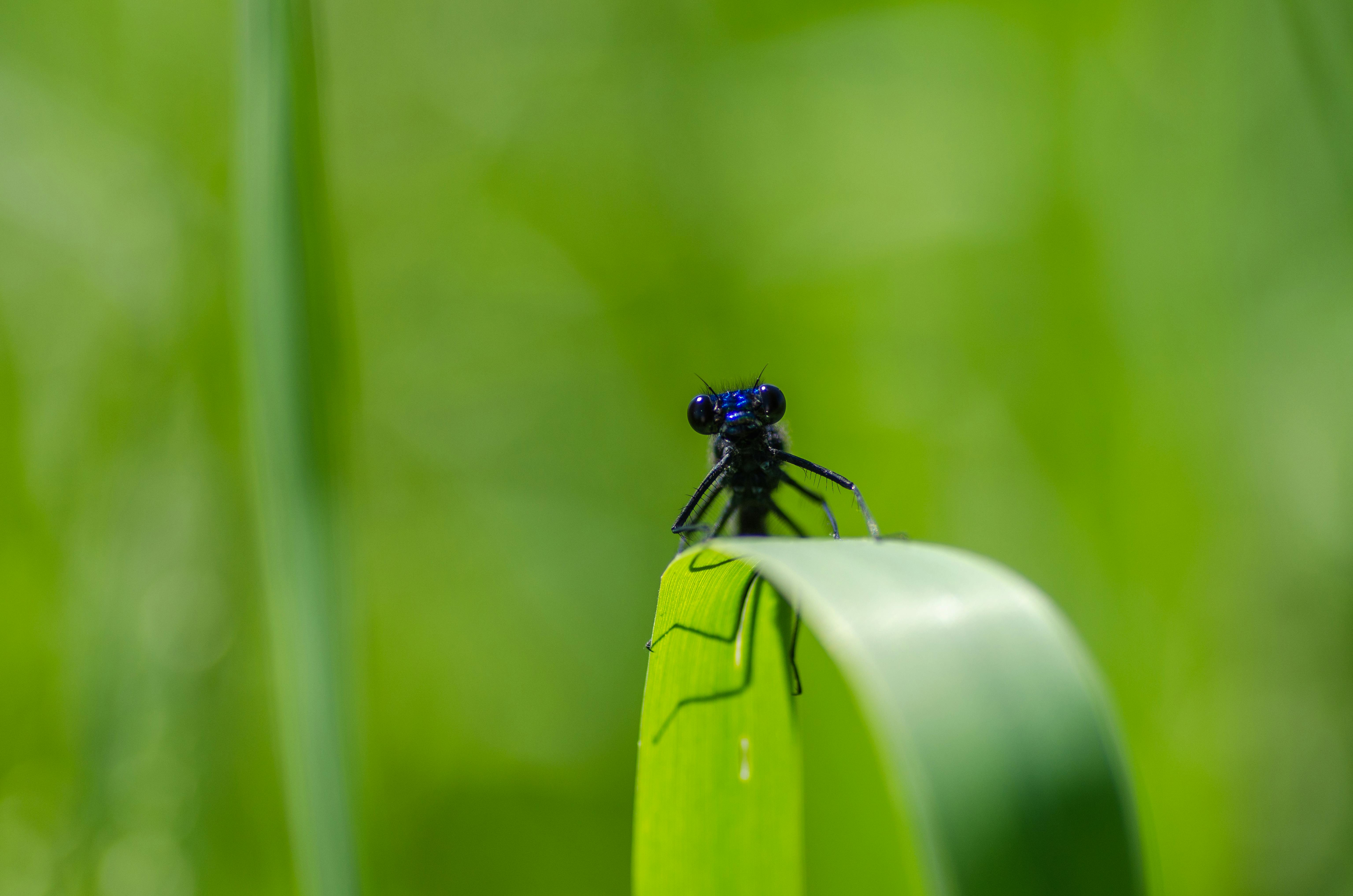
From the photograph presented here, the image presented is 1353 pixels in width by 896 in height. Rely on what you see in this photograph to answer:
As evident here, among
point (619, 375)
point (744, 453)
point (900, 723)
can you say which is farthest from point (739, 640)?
point (619, 375)

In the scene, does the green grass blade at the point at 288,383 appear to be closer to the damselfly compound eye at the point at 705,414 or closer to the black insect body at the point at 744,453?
the black insect body at the point at 744,453

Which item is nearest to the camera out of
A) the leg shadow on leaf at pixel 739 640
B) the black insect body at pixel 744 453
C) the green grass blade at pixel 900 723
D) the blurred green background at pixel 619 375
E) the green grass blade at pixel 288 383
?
the green grass blade at pixel 900 723

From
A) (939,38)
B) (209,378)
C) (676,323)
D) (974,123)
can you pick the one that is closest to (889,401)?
(676,323)

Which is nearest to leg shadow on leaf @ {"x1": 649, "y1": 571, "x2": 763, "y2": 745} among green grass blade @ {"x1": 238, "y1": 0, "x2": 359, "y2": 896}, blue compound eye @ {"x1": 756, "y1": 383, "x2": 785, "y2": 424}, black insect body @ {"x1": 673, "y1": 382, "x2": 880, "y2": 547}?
green grass blade @ {"x1": 238, "y1": 0, "x2": 359, "y2": 896}

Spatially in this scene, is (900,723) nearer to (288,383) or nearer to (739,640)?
(739,640)

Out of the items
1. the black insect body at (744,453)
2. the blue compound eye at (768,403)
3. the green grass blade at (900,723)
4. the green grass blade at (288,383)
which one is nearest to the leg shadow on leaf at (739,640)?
the green grass blade at (900,723)

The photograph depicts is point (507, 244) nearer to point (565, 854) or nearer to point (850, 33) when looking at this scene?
point (850, 33)
